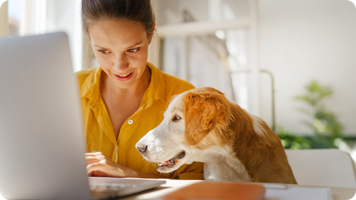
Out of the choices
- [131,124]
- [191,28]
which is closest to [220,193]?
[131,124]

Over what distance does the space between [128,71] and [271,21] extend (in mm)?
3791

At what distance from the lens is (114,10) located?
1.13 metres

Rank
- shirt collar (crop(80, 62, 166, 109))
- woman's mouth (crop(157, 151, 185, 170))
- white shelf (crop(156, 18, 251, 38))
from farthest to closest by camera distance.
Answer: white shelf (crop(156, 18, 251, 38))
shirt collar (crop(80, 62, 166, 109))
woman's mouth (crop(157, 151, 185, 170))

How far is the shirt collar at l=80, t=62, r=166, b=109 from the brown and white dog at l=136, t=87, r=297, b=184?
0.88 feet

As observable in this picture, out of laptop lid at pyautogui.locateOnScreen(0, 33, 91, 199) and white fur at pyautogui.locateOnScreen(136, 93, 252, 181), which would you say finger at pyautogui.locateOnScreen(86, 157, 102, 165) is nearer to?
white fur at pyautogui.locateOnScreen(136, 93, 252, 181)

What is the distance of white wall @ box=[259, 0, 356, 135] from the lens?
396 centimetres

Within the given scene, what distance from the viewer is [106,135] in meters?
1.27

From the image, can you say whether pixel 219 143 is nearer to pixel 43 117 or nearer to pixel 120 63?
pixel 120 63

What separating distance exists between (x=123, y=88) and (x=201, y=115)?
534mm

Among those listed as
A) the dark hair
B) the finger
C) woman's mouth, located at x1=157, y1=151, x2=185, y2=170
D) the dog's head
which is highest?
the dark hair

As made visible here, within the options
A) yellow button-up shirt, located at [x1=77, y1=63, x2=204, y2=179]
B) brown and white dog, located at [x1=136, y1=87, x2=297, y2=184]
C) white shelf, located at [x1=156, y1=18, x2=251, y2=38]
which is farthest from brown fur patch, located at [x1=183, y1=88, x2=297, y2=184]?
white shelf, located at [x1=156, y1=18, x2=251, y2=38]

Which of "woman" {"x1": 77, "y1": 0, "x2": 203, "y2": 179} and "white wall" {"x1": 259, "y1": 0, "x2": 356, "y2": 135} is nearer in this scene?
"woman" {"x1": 77, "y1": 0, "x2": 203, "y2": 179}

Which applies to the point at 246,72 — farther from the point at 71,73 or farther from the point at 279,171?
the point at 71,73

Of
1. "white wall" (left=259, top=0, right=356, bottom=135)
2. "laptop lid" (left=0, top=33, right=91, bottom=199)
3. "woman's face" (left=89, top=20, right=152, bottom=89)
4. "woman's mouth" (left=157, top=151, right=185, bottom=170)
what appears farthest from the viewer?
"white wall" (left=259, top=0, right=356, bottom=135)
